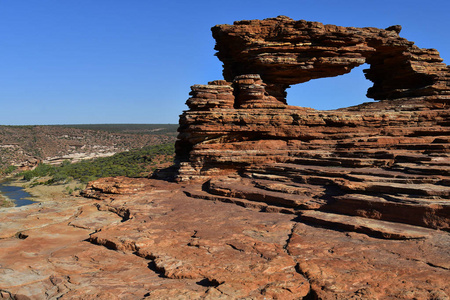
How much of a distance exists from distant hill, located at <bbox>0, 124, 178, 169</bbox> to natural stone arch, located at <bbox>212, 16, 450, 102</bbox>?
186 ft

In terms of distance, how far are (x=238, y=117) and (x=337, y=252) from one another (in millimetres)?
10656

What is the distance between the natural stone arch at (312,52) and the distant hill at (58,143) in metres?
56.6

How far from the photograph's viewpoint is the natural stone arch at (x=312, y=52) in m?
19.6

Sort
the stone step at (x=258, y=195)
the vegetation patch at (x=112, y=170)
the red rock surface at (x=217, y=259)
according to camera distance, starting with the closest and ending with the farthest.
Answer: the red rock surface at (x=217, y=259)
the stone step at (x=258, y=195)
the vegetation patch at (x=112, y=170)

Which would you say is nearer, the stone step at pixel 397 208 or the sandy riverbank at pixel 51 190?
the stone step at pixel 397 208

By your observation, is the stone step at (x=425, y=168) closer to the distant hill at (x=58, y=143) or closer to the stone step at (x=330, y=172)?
Result: the stone step at (x=330, y=172)

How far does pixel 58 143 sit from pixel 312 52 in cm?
7862

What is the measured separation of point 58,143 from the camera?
8356 cm

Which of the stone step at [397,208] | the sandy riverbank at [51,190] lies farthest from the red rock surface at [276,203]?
the sandy riverbank at [51,190]

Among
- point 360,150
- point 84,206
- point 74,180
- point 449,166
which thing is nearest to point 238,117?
point 360,150

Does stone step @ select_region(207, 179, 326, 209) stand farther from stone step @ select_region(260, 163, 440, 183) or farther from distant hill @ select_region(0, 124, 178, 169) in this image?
distant hill @ select_region(0, 124, 178, 169)

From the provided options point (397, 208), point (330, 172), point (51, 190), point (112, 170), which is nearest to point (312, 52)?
point (330, 172)

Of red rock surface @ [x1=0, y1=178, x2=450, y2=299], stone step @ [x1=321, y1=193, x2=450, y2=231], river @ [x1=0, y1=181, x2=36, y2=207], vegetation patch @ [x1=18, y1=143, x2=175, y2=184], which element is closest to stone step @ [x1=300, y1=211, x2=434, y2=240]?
red rock surface @ [x1=0, y1=178, x2=450, y2=299]

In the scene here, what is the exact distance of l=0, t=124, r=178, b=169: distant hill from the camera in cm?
7306
